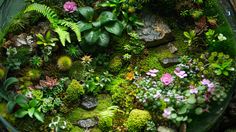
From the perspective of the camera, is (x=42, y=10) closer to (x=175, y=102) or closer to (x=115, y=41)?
(x=115, y=41)

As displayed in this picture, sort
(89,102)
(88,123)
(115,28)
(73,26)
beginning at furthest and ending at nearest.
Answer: (115,28), (73,26), (89,102), (88,123)

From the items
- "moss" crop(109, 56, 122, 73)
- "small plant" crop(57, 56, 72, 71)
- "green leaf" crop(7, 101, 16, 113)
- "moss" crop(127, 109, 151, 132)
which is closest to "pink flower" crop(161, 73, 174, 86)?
"moss" crop(127, 109, 151, 132)

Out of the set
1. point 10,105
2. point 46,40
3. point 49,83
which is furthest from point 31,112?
point 46,40

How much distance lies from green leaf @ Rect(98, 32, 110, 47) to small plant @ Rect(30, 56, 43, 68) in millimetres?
541

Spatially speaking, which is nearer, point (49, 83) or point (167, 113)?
point (167, 113)

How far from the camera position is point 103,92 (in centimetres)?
369

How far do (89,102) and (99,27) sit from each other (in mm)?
700

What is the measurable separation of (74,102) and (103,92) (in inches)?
10.7

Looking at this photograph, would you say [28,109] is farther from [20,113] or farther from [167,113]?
[167,113]

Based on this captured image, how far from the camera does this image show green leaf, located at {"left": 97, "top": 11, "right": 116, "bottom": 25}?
382 cm

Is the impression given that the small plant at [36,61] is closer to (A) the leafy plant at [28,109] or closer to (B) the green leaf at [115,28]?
(A) the leafy plant at [28,109]

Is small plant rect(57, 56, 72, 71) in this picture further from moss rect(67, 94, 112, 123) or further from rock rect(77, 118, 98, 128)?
rock rect(77, 118, 98, 128)

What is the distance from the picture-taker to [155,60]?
12.5ft

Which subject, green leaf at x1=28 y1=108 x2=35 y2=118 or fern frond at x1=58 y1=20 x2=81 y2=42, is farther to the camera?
fern frond at x1=58 y1=20 x2=81 y2=42
